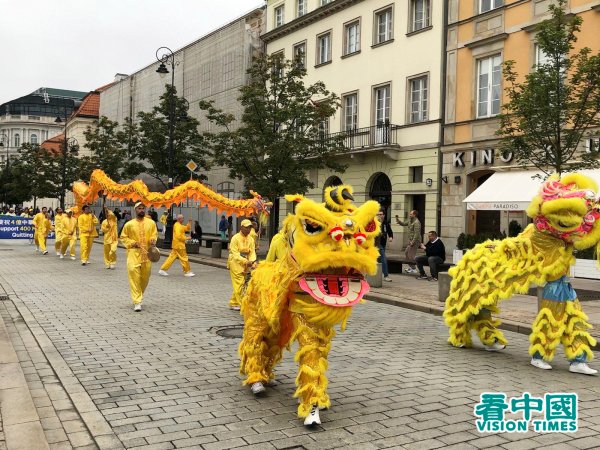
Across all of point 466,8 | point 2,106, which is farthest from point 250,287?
point 2,106

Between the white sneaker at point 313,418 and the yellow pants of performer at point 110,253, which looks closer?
the white sneaker at point 313,418

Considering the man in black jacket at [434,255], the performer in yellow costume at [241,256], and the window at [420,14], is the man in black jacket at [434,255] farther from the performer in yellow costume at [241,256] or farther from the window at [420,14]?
the window at [420,14]

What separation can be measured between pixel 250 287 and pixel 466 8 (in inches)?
794

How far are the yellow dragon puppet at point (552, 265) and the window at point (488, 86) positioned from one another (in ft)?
50.6

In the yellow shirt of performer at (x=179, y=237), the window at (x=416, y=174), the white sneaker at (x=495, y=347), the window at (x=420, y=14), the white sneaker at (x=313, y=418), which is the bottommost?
the white sneaker at (x=495, y=347)

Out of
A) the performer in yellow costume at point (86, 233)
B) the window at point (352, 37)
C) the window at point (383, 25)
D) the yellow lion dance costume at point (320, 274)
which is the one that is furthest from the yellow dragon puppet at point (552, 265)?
the window at point (352, 37)

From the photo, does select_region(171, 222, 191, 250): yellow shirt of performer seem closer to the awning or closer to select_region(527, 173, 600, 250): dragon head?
the awning

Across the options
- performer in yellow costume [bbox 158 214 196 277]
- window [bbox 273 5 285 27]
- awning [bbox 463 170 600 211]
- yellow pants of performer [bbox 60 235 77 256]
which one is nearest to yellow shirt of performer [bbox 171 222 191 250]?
performer in yellow costume [bbox 158 214 196 277]

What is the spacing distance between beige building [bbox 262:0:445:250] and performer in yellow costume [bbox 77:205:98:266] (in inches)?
410

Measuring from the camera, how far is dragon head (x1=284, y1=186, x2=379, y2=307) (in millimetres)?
4637

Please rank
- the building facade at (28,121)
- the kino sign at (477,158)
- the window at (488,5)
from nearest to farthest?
the kino sign at (477,158), the window at (488,5), the building facade at (28,121)

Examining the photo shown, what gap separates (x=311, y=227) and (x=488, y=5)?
20319mm

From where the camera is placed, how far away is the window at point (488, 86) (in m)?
21.4

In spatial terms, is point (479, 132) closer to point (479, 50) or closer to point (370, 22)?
point (479, 50)
